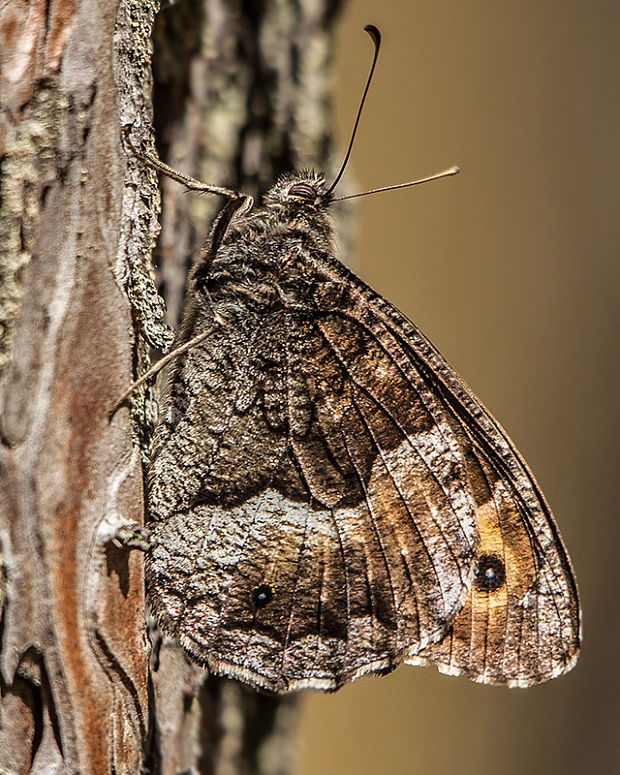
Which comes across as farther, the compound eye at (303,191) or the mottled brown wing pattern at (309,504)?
the compound eye at (303,191)

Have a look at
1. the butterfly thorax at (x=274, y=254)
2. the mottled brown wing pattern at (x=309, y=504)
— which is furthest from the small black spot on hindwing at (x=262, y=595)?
the butterfly thorax at (x=274, y=254)

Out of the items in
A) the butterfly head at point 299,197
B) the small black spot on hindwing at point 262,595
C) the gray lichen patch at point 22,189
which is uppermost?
the butterfly head at point 299,197

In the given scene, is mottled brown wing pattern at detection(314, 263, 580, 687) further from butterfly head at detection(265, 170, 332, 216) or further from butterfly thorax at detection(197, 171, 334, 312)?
butterfly head at detection(265, 170, 332, 216)

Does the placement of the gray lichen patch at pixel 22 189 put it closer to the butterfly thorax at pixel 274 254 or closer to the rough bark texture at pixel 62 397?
the rough bark texture at pixel 62 397

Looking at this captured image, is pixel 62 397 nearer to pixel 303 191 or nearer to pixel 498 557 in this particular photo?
pixel 303 191

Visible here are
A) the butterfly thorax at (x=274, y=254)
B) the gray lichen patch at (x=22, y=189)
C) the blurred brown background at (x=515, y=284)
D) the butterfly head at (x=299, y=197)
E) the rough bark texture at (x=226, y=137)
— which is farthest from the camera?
the blurred brown background at (x=515, y=284)

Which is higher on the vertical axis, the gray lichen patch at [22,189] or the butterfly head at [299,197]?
the butterfly head at [299,197]

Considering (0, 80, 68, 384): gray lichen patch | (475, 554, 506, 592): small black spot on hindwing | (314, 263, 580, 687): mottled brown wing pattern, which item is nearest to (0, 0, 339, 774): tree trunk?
(0, 80, 68, 384): gray lichen patch

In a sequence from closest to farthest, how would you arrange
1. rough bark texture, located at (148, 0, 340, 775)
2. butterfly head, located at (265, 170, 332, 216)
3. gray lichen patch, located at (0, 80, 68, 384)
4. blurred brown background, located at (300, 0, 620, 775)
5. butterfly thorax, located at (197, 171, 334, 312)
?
gray lichen patch, located at (0, 80, 68, 384), butterfly thorax, located at (197, 171, 334, 312), butterfly head, located at (265, 170, 332, 216), rough bark texture, located at (148, 0, 340, 775), blurred brown background, located at (300, 0, 620, 775)

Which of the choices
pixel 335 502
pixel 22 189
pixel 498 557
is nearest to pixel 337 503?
pixel 335 502
